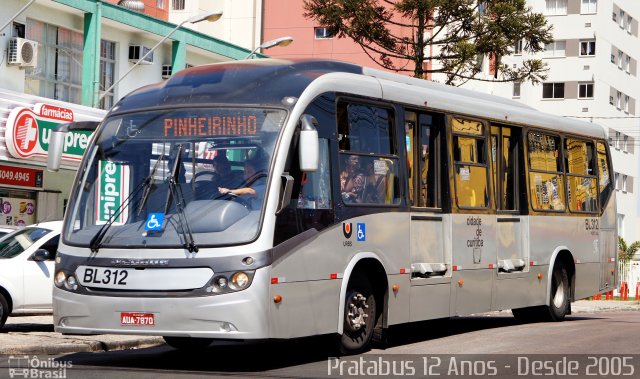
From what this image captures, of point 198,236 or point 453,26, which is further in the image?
point 453,26

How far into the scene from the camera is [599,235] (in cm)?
2048

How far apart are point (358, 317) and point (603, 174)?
877 centimetres

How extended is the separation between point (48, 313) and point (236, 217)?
758cm

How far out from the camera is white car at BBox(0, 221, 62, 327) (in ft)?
57.1

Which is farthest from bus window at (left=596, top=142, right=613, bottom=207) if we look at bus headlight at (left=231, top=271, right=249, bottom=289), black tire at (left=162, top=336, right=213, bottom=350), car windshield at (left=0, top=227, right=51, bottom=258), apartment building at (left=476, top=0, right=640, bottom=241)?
apartment building at (left=476, top=0, right=640, bottom=241)

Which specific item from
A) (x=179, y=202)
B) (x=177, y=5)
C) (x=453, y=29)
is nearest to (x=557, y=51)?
(x=177, y=5)

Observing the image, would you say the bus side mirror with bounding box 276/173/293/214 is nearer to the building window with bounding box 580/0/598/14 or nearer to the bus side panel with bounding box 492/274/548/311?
the bus side panel with bounding box 492/274/548/311

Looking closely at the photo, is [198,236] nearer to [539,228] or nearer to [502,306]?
[502,306]

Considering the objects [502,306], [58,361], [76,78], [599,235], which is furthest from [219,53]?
[58,361]

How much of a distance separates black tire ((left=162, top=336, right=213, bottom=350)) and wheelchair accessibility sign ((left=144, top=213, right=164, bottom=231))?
2308 millimetres

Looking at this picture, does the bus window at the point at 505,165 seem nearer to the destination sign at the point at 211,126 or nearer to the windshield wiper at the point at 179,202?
the destination sign at the point at 211,126

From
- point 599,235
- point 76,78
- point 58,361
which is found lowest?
point 58,361

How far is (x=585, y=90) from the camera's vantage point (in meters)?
77.2

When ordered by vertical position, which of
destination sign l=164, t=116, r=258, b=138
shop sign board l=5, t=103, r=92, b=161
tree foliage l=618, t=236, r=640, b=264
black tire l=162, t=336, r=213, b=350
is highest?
shop sign board l=5, t=103, r=92, b=161
